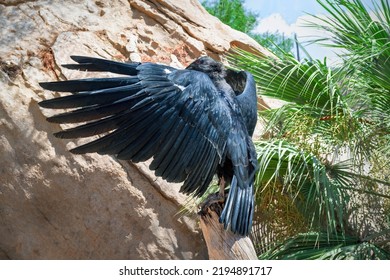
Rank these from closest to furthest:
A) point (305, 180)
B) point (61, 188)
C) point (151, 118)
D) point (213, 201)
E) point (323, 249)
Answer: point (151, 118) < point (213, 201) < point (323, 249) < point (305, 180) < point (61, 188)

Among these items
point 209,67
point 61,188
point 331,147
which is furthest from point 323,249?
point 61,188

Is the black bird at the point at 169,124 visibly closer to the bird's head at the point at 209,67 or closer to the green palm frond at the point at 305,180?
the bird's head at the point at 209,67

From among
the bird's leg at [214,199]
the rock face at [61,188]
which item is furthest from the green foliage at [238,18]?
the bird's leg at [214,199]

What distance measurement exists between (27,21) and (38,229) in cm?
136

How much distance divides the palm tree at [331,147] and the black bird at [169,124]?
3.10 ft

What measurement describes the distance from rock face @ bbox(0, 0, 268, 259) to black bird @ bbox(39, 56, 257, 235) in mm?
1500

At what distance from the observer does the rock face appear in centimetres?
434

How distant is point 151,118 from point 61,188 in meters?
1.79

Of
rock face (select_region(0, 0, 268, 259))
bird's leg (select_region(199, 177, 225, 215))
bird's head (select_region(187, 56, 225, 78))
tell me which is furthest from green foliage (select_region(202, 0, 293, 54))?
Result: bird's leg (select_region(199, 177, 225, 215))

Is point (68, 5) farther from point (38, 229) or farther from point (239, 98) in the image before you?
point (239, 98)

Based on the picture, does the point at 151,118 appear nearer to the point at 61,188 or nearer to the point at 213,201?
the point at 213,201

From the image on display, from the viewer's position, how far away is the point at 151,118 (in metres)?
2.74

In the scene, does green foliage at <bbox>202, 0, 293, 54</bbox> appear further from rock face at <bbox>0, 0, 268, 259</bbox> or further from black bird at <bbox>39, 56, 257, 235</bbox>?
black bird at <bbox>39, 56, 257, 235</bbox>

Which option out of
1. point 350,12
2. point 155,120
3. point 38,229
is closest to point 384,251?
point 350,12
